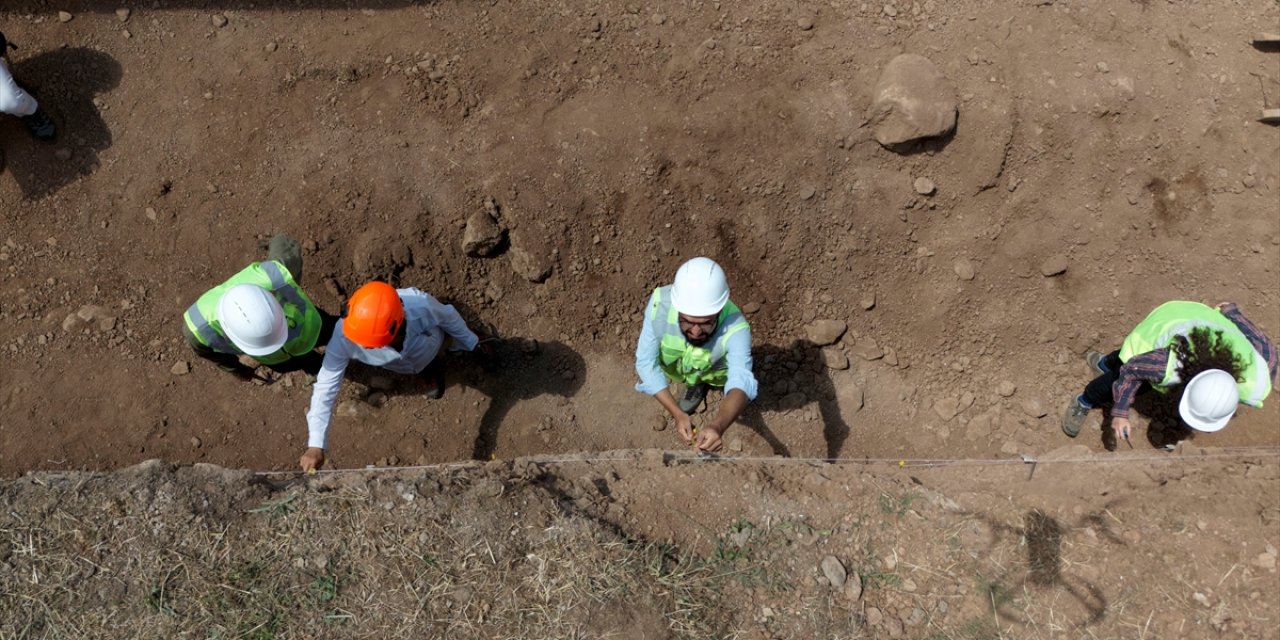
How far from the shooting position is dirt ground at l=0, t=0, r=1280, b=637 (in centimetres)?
502

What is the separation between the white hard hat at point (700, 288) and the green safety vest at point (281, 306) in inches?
83.0

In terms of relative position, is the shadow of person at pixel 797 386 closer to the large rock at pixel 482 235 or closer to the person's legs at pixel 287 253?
the large rock at pixel 482 235

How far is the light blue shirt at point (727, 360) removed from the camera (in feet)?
12.4

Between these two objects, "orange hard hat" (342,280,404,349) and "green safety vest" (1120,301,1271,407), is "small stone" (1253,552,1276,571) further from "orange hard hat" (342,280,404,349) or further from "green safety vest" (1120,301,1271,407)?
"orange hard hat" (342,280,404,349)

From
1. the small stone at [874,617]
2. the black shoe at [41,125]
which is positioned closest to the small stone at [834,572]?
the small stone at [874,617]

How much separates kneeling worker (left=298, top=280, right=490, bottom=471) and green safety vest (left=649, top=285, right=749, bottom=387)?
4.22 ft

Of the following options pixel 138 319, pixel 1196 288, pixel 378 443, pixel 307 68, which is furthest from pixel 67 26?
pixel 1196 288

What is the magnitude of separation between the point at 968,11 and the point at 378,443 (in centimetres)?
527

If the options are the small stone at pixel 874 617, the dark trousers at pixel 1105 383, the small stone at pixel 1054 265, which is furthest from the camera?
the small stone at pixel 1054 265

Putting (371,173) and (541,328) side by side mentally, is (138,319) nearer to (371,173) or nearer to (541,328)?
(371,173)

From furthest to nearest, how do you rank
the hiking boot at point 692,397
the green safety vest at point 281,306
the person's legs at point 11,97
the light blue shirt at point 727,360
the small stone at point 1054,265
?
1. the small stone at point 1054,265
2. the hiking boot at point 692,397
3. the person's legs at point 11,97
4. the green safety vest at point 281,306
5. the light blue shirt at point 727,360

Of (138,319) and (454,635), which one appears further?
(138,319)

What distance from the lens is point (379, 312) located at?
367 cm

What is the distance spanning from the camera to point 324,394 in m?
3.92
